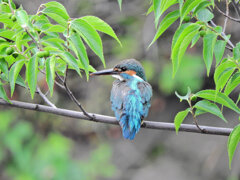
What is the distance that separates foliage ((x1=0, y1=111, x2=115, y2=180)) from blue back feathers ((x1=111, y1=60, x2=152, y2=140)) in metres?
2.32

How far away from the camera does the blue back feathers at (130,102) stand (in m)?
2.36

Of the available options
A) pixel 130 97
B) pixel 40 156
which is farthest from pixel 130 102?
pixel 40 156

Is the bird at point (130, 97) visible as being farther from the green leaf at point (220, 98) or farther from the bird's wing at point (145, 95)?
the green leaf at point (220, 98)

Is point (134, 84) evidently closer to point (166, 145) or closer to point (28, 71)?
point (28, 71)

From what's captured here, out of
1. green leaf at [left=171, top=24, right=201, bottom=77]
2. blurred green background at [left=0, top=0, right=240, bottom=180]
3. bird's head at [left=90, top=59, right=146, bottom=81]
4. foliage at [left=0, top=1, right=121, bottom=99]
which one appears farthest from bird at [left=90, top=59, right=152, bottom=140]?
blurred green background at [left=0, top=0, right=240, bottom=180]

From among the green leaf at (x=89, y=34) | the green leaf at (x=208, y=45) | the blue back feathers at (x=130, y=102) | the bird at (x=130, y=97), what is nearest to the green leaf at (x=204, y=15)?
the green leaf at (x=208, y=45)

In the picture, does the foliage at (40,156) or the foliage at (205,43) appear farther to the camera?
the foliage at (40,156)

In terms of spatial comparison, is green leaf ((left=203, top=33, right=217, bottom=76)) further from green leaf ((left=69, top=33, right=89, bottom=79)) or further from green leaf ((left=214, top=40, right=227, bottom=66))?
green leaf ((left=69, top=33, right=89, bottom=79))

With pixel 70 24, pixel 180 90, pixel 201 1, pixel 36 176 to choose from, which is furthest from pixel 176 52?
pixel 36 176

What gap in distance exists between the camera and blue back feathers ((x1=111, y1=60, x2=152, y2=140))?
2357 millimetres

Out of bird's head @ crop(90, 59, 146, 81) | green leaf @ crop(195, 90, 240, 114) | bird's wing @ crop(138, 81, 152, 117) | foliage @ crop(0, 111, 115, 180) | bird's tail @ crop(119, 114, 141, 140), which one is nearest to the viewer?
green leaf @ crop(195, 90, 240, 114)

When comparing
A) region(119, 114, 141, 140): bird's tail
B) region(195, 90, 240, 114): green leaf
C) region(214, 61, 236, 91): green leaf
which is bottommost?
region(119, 114, 141, 140): bird's tail

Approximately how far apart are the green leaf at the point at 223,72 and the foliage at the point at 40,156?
3.49 m

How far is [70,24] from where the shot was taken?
1513 mm
